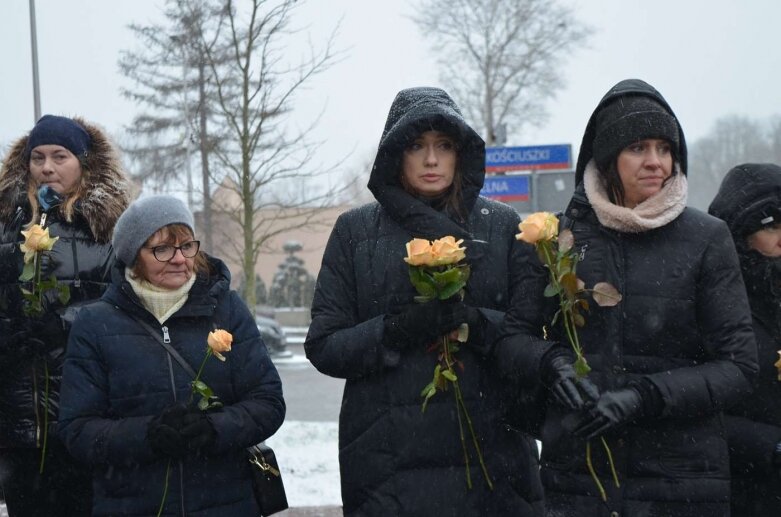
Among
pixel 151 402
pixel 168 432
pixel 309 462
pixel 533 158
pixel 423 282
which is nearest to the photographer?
pixel 423 282

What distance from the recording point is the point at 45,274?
3.70m

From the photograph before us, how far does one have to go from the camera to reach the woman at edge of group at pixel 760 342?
3.04 metres

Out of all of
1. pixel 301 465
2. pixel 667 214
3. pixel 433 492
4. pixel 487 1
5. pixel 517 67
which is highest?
pixel 487 1

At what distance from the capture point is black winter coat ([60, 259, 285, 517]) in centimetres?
301

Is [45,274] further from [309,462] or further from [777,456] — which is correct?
[309,462]

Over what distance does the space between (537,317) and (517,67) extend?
26.6 meters

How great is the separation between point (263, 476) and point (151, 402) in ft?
1.49

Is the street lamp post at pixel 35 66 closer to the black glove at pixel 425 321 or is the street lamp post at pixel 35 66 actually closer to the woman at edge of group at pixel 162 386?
the woman at edge of group at pixel 162 386

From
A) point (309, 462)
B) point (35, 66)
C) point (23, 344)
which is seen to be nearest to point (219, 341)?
point (23, 344)

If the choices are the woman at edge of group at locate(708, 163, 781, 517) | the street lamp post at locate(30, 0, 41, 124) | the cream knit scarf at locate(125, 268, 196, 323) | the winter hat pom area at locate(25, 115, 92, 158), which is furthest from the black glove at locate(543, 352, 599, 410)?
the street lamp post at locate(30, 0, 41, 124)

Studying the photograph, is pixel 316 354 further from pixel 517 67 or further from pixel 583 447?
pixel 517 67

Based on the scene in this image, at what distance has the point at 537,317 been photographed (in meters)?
2.89

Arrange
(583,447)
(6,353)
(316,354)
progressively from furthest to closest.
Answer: (6,353)
(316,354)
(583,447)

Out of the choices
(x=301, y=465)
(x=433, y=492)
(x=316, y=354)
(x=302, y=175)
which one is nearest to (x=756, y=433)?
(x=433, y=492)
